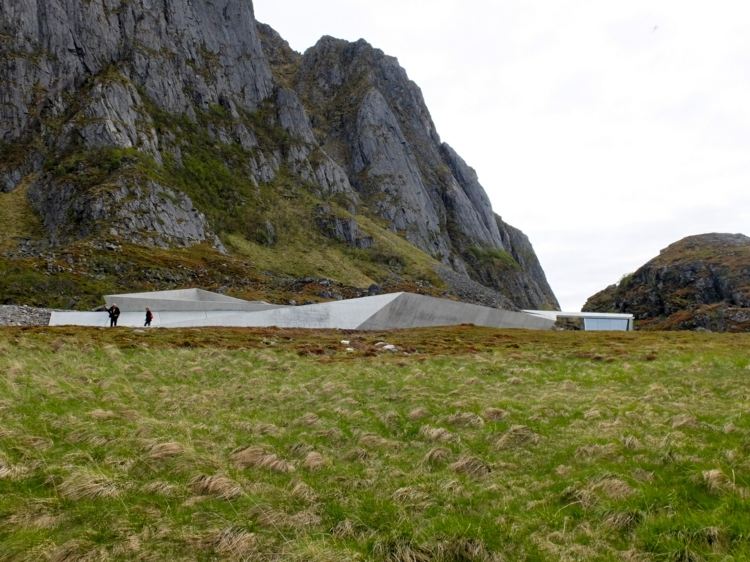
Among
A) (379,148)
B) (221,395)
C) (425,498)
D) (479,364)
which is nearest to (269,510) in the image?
(425,498)

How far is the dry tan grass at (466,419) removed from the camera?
43.1 ft

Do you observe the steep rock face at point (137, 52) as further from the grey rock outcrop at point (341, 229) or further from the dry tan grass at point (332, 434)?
the dry tan grass at point (332, 434)

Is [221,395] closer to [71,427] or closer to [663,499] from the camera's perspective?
[71,427]

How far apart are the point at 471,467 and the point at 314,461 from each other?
3.40m

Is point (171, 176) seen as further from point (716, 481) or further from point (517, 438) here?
point (716, 481)

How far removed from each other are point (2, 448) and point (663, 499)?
12.4 m

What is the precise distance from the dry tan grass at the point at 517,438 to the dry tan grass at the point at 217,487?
608 cm

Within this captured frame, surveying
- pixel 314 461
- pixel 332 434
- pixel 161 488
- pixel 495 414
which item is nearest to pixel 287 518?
pixel 161 488

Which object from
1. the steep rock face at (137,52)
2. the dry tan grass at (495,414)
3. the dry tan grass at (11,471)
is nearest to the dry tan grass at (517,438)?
the dry tan grass at (495,414)

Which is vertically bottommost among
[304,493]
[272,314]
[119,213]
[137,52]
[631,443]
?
[304,493]

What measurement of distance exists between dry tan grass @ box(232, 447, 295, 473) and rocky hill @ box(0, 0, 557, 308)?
57.0 m

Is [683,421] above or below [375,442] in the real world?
above

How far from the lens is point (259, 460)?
10.3 metres

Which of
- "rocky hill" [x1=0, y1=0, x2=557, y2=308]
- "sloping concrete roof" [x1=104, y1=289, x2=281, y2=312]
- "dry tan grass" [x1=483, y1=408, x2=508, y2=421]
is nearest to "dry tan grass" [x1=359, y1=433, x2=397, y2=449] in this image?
"dry tan grass" [x1=483, y1=408, x2=508, y2=421]
